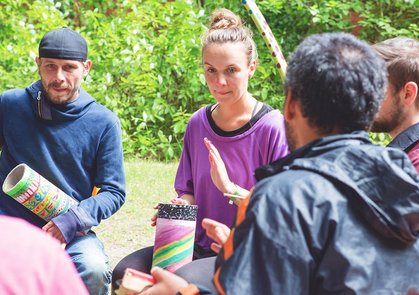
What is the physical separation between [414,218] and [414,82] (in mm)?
1147

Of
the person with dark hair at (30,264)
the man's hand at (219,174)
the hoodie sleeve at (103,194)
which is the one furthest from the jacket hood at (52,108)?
the person with dark hair at (30,264)

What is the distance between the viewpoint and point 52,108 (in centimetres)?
374

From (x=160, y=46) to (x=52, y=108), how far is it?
5270mm

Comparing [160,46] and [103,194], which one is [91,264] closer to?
[103,194]

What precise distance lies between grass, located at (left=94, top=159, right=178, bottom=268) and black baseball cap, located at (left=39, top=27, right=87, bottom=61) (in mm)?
1907

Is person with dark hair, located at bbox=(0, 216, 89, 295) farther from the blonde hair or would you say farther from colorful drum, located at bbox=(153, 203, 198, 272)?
the blonde hair

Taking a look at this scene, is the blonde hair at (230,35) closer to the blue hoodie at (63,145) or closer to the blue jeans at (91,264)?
the blue hoodie at (63,145)

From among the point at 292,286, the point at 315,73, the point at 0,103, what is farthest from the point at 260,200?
the point at 0,103

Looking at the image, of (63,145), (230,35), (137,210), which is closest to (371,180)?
(230,35)

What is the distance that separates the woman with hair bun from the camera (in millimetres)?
3447

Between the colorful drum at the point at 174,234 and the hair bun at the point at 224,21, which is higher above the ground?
the hair bun at the point at 224,21

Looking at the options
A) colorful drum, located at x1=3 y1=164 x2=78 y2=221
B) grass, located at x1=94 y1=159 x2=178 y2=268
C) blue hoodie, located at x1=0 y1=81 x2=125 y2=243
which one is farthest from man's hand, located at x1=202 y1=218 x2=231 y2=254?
grass, located at x1=94 y1=159 x2=178 y2=268

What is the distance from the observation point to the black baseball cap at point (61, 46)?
3.71m

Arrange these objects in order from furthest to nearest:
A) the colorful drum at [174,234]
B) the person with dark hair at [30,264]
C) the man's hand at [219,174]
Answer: the man's hand at [219,174] < the colorful drum at [174,234] < the person with dark hair at [30,264]
